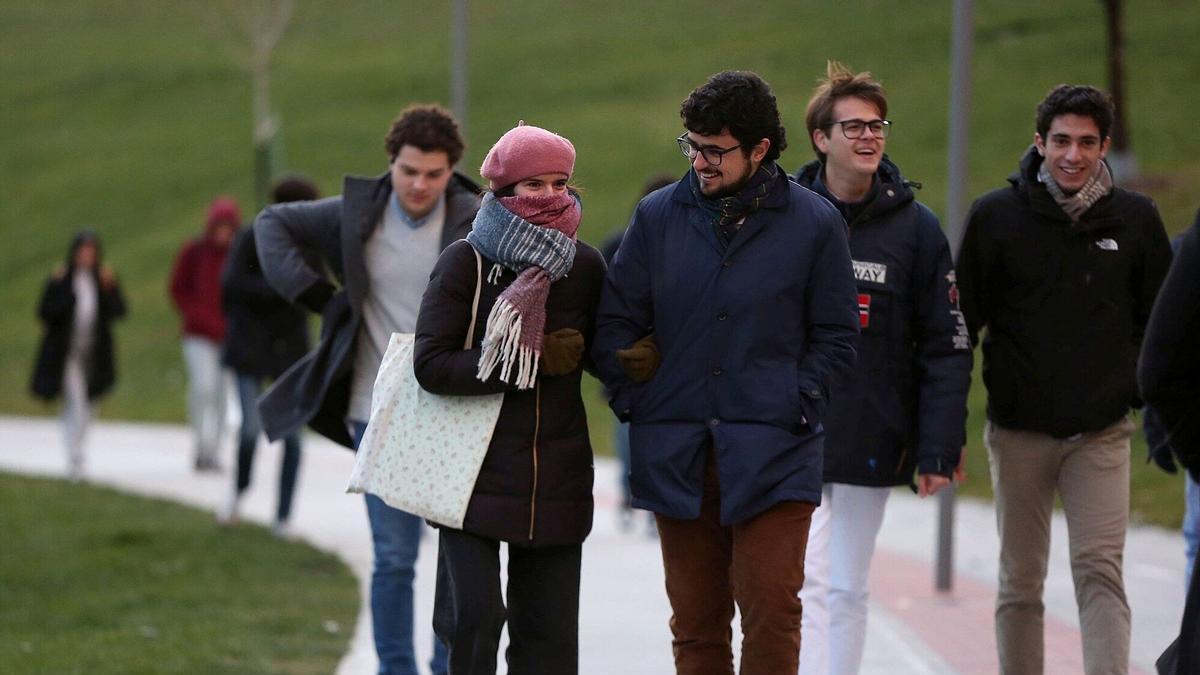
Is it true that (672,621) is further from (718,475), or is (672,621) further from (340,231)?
(340,231)

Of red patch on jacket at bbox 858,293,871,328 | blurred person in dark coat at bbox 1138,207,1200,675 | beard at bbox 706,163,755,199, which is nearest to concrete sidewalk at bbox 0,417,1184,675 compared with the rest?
red patch on jacket at bbox 858,293,871,328

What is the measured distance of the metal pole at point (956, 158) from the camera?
895 cm

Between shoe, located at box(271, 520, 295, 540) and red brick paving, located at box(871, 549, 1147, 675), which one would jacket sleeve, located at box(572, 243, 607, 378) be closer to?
red brick paving, located at box(871, 549, 1147, 675)

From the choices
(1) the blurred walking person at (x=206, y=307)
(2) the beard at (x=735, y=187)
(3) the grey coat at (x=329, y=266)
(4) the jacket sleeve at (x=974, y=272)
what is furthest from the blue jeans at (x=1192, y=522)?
(1) the blurred walking person at (x=206, y=307)

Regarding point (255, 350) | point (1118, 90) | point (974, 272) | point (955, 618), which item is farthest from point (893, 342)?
point (1118, 90)

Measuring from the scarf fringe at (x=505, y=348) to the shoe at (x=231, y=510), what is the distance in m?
6.71

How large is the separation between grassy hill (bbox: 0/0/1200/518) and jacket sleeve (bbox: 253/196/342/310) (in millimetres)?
13318

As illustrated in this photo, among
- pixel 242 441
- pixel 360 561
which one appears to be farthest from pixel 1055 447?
pixel 242 441

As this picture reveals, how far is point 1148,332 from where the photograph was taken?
394 cm

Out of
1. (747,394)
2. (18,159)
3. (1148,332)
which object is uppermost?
(1148,332)

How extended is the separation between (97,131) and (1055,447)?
123 ft

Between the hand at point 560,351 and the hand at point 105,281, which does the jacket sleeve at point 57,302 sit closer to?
the hand at point 105,281

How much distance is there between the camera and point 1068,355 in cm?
575

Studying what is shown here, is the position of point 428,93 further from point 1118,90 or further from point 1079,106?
point 1079,106
